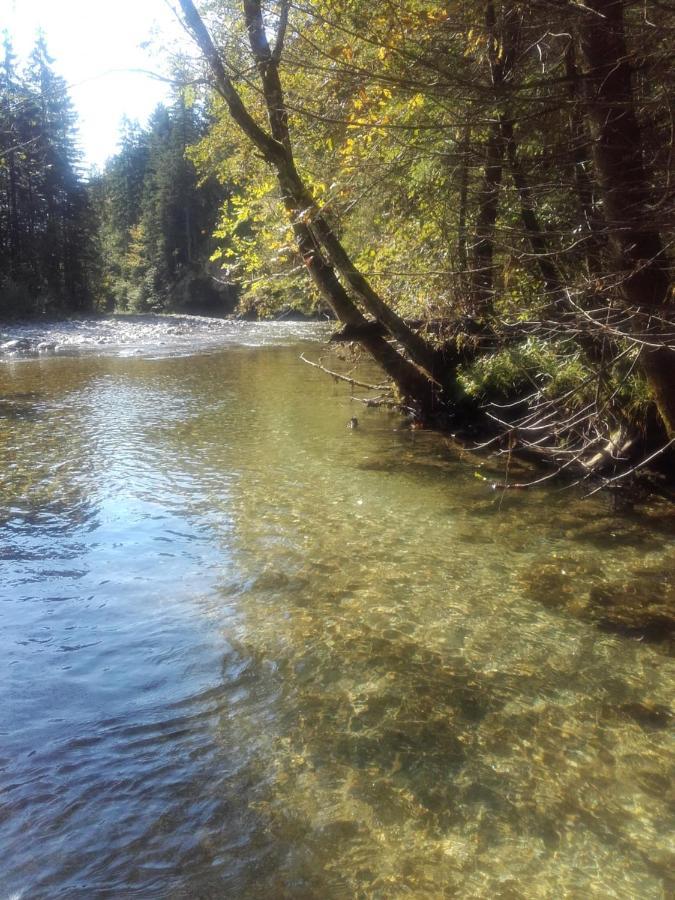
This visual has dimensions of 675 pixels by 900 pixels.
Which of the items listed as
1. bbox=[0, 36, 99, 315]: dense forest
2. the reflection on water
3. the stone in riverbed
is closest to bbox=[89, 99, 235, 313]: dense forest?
bbox=[0, 36, 99, 315]: dense forest

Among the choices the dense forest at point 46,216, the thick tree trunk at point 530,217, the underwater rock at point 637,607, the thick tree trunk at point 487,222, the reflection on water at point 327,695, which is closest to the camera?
the reflection on water at point 327,695

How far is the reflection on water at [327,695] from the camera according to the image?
105 inches

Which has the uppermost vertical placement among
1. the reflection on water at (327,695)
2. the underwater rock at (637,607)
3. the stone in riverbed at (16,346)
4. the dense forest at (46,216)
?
the dense forest at (46,216)

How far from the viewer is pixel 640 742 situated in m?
3.37

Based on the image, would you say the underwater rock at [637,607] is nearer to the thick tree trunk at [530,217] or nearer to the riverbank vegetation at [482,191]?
the riverbank vegetation at [482,191]

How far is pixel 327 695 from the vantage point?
12.3 ft

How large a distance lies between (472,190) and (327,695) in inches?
199

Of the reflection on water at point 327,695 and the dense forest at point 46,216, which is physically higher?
the dense forest at point 46,216

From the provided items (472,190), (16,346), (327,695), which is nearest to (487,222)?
(472,190)

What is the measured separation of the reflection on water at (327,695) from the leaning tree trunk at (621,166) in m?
2.25

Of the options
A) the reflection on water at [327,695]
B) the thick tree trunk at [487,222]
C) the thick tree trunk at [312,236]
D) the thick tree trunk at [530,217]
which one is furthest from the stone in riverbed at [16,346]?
the thick tree trunk at [530,217]

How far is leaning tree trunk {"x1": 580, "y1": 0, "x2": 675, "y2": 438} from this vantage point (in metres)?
4.78

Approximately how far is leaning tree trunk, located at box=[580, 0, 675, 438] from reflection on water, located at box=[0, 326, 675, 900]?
2.25m

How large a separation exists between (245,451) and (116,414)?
3.92 meters
